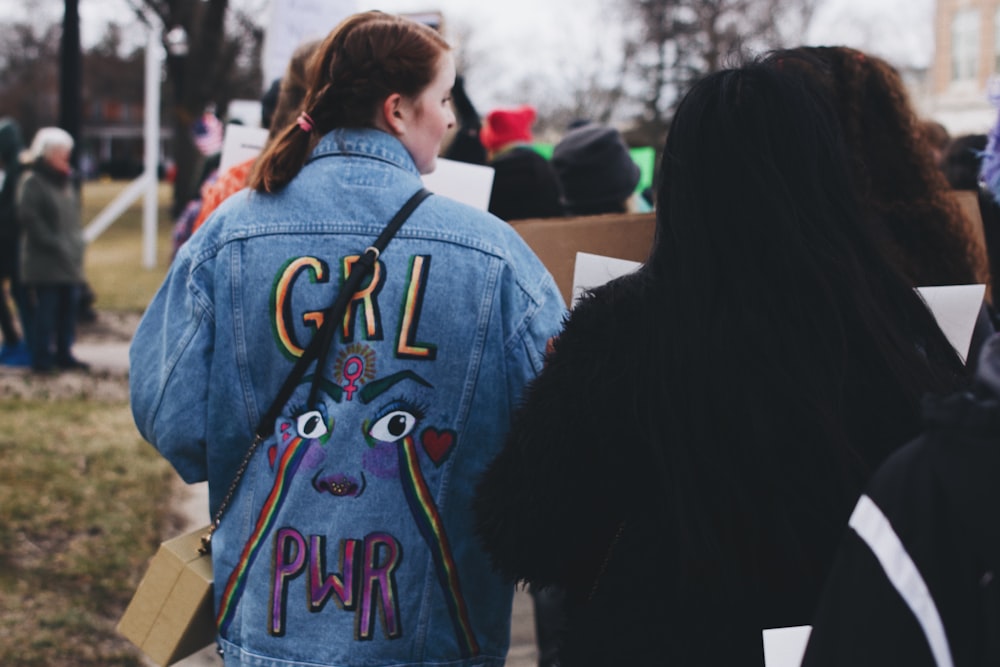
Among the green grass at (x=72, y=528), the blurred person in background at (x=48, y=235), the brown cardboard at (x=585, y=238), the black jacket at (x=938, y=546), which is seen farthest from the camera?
the blurred person in background at (x=48, y=235)

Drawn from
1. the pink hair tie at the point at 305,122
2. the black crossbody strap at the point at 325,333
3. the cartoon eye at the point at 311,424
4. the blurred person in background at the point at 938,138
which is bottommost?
the cartoon eye at the point at 311,424

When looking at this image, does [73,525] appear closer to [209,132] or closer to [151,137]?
[209,132]

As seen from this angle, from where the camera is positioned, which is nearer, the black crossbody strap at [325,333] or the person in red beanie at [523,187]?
the black crossbody strap at [325,333]

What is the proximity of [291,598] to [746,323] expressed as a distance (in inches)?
39.0

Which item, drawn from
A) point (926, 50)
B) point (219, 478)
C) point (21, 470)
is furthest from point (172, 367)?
point (926, 50)

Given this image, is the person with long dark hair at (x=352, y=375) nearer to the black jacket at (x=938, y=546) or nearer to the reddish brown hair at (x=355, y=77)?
the reddish brown hair at (x=355, y=77)

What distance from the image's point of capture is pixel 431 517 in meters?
2.11

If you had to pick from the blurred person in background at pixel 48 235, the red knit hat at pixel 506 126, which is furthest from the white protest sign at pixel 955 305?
the blurred person in background at pixel 48 235

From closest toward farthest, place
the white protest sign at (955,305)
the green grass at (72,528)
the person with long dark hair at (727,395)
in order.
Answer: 1. the person with long dark hair at (727,395)
2. the white protest sign at (955,305)
3. the green grass at (72,528)

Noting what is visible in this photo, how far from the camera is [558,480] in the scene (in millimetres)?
1661

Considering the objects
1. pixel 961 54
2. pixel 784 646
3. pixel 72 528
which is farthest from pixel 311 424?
pixel 961 54

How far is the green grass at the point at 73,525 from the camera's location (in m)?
4.39

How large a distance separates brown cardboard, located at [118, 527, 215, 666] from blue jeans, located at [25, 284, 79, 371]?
7.82 m

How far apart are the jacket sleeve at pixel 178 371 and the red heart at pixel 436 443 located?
17.5 inches
